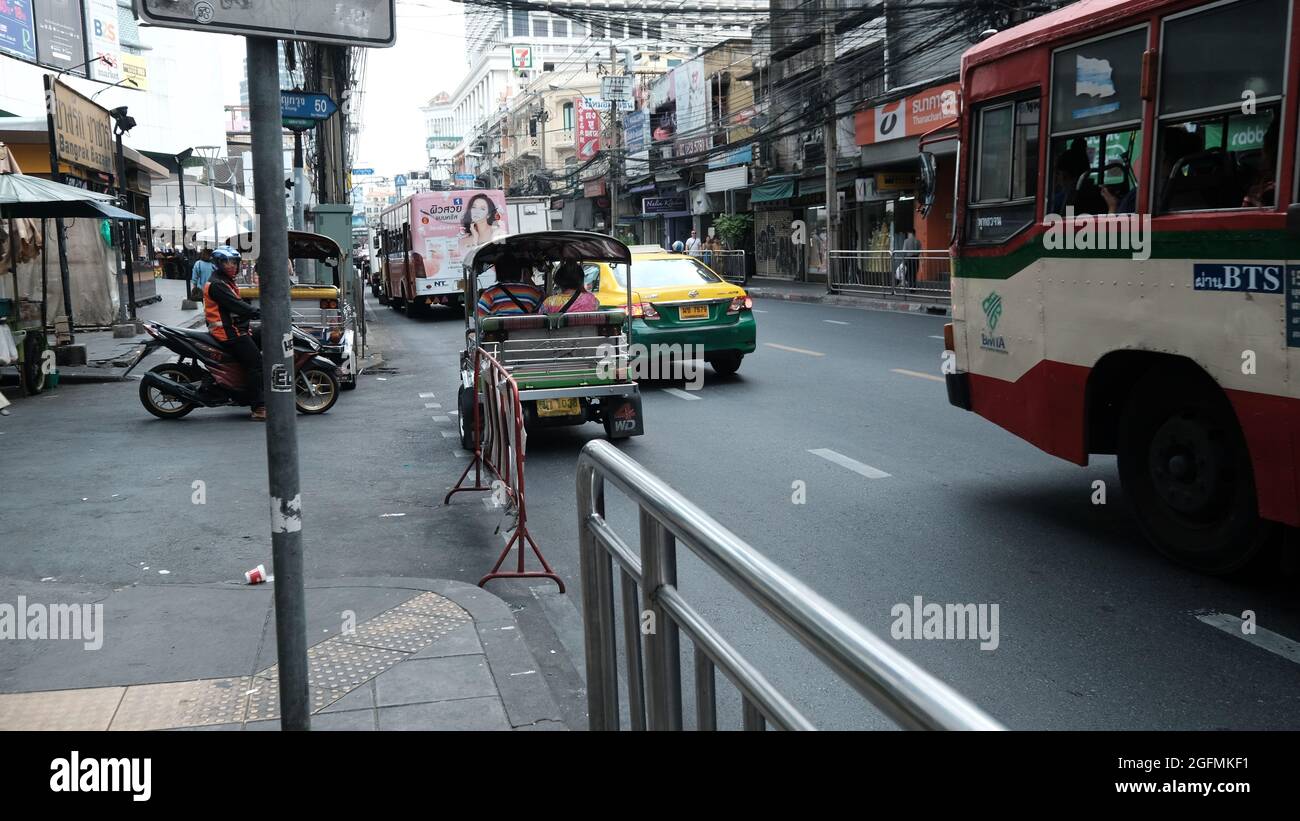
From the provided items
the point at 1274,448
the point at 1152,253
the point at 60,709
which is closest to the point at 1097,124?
the point at 1152,253

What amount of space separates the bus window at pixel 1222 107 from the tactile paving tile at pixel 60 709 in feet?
17.9

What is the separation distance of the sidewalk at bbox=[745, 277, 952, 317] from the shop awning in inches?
118

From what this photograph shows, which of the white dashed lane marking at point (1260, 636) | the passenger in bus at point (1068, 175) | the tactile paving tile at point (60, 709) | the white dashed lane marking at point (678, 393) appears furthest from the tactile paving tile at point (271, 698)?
the white dashed lane marking at point (678, 393)

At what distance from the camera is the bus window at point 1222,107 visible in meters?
5.37

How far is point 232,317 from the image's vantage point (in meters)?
12.4

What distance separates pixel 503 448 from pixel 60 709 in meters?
3.23

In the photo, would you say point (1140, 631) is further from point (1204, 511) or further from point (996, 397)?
point (996, 397)

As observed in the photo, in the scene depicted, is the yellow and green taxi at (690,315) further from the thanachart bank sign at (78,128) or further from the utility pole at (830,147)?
the utility pole at (830,147)

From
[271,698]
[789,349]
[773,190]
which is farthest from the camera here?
[773,190]

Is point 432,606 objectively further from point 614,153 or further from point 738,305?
point 614,153

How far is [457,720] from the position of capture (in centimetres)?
425

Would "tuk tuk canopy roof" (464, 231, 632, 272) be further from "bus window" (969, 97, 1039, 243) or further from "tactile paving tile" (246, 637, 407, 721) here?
"tactile paving tile" (246, 637, 407, 721)
